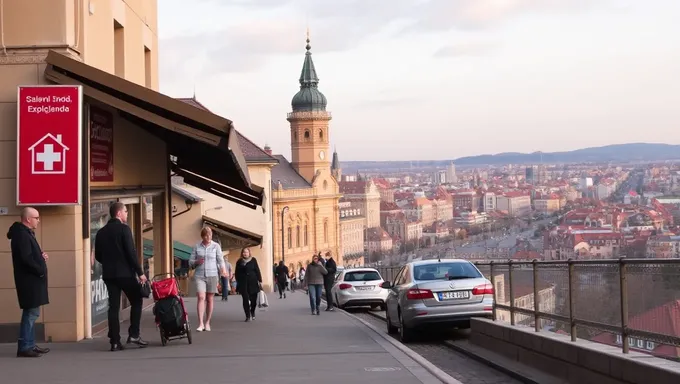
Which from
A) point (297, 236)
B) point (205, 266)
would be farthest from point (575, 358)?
point (297, 236)

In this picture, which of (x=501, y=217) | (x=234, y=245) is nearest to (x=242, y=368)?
(x=234, y=245)

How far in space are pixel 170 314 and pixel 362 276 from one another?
1903 cm

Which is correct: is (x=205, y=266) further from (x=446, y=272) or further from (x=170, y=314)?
(x=446, y=272)

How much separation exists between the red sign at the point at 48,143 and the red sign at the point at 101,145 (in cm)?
161

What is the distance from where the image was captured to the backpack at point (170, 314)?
14570 mm

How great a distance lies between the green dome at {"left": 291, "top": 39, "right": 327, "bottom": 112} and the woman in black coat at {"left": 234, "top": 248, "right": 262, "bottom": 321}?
15883 cm

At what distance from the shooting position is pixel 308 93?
598ft

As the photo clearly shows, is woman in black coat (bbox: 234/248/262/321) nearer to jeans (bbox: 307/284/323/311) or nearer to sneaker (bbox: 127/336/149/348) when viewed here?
jeans (bbox: 307/284/323/311)

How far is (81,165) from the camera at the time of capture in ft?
48.4

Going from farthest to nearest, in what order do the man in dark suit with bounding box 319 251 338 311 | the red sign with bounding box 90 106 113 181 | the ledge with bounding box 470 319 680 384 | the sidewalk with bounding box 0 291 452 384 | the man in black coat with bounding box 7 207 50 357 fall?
the man in dark suit with bounding box 319 251 338 311 < the red sign with bounding box 90 106 113 181 < the man in black coat with bounding box 7 207 50 357 < the sidewalk with bounding box 0 291 452 384 < the ledge with bounding box 470 319 680 384

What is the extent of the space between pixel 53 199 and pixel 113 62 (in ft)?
15.8

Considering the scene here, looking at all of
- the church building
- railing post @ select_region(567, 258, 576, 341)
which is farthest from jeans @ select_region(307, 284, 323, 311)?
the church building

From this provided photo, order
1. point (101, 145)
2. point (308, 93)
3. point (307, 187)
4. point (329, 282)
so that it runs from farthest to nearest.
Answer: point (308, 93) → point (307, 187) → point (329, 282) → point (101, 145)

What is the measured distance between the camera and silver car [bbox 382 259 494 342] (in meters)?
17.7
